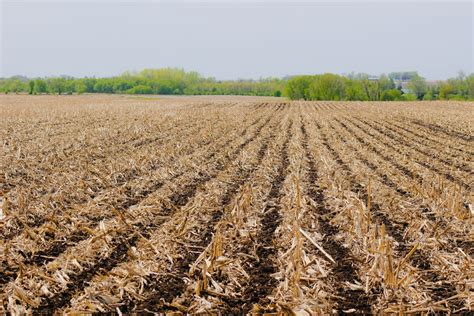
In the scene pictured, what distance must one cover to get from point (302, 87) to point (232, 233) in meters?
108

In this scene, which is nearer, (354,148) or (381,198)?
(381,198)

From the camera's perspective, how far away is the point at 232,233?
766 cm

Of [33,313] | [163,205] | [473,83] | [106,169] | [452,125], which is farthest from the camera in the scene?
[473,83]

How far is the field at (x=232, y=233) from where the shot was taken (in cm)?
547

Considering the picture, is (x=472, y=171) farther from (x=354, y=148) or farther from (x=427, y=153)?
(x=354, y=148)

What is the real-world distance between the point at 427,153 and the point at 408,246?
38.8ft

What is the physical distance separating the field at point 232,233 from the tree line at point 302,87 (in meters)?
92.4

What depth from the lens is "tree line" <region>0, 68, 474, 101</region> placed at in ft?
342

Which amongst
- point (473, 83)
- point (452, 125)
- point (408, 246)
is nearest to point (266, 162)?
point (408, 246)

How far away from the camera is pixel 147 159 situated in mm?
15078

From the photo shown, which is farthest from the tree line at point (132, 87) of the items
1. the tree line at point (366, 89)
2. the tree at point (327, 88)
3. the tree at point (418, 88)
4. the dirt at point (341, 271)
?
the dirt at point (341, 271)

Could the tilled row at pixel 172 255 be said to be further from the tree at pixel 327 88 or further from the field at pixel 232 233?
→ the tree at pixel 327 88

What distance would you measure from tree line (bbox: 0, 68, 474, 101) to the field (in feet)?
303

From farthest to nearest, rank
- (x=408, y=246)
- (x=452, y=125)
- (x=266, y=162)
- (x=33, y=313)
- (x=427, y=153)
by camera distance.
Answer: (x=452, y=125), (x=427, y=153), (x=266, y=162), (x=408, y=246), (x=33, y=313)
